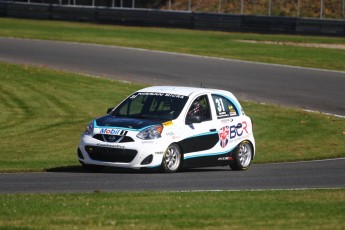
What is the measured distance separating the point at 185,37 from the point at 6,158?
28.2 metres

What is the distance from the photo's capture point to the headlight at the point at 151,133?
15.1m

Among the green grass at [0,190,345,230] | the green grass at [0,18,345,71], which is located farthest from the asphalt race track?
the green grass at [0,18,345,71]

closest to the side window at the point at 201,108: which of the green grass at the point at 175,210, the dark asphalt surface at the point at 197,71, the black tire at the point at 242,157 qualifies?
the black tire at the point at 242,157

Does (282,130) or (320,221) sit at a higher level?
(320,221)

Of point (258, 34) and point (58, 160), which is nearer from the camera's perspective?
point (58, 160)

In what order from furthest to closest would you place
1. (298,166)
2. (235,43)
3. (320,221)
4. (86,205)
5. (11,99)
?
1. (235,43)
2. (11,99)
3. (298,166)
4. (86,205)
5. (320,221)

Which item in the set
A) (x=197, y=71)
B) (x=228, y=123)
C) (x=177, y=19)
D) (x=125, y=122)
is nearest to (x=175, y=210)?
(x=125, y=122)

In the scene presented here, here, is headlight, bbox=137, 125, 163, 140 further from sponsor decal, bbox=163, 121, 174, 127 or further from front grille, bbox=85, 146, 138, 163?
front grille, bbox=85, 146, 138, 163

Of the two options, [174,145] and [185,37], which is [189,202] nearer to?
[174,145]

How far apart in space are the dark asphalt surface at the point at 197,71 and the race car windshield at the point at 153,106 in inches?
382

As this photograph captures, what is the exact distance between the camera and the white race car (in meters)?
15.0

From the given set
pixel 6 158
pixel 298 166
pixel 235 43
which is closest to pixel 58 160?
pixel 6 158

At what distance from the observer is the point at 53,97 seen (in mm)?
26156

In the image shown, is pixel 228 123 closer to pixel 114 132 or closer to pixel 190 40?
pixel 114 132
